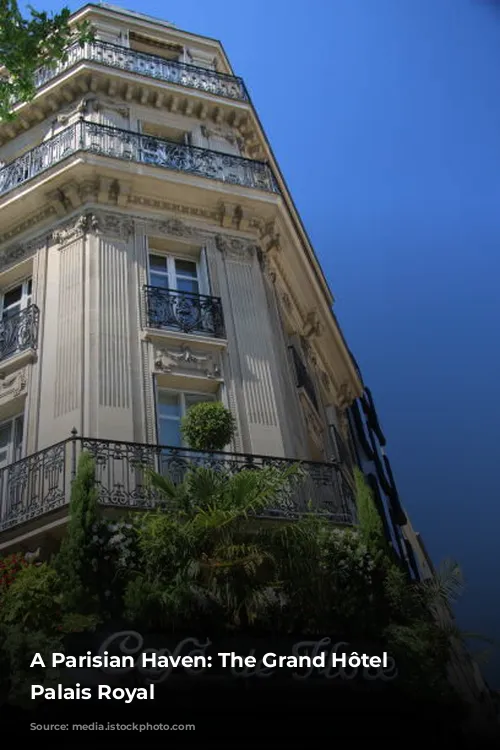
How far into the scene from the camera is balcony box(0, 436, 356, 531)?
9406 mm

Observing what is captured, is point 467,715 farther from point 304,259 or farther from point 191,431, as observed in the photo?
point 304,259

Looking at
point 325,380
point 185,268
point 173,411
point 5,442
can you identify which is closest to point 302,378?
point 185,268

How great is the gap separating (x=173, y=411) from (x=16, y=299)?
3922mm

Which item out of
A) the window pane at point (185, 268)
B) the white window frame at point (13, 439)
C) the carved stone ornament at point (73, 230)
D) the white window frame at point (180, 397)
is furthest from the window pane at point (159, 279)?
the white window frame at point (13, 439)

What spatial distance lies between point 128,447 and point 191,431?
78 cm

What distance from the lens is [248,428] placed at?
438 inches

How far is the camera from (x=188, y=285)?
13.3 m

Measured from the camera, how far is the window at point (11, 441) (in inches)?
437

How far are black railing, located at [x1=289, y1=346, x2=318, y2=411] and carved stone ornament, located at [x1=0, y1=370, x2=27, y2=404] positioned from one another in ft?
13.8

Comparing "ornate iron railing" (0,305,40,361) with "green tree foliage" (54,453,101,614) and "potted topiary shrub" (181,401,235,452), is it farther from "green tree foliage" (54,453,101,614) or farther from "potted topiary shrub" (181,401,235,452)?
"green tree foliage" (54,453,101,614)

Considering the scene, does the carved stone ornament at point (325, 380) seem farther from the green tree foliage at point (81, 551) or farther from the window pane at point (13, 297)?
the green tree foliage at point (81, 551)

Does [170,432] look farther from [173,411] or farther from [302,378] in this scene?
[302,378]

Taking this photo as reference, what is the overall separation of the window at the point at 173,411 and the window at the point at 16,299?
121 inches

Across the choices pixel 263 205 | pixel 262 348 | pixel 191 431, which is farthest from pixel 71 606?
pixel 263 205
